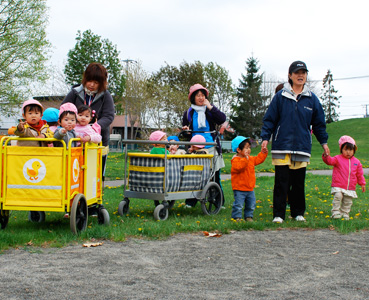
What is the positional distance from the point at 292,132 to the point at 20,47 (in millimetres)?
27016

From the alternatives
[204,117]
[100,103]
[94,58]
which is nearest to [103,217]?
[100,103]

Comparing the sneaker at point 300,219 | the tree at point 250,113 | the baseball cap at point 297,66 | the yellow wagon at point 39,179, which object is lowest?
the sneaker at point 300,219

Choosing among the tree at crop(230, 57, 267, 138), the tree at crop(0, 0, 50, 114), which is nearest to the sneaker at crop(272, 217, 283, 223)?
the tree at crop(0, 0, 50, 114)

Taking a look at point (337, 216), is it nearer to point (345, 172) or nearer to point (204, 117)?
point (345, 172)

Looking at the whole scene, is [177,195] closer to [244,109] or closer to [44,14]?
[44,14]

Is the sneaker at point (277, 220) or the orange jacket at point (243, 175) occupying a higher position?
the orange jacket at point (243, 175)

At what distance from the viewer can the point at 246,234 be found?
5.48 m

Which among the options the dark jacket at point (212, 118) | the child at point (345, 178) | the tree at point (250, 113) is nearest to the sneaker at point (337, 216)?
the child at point (345, 178)

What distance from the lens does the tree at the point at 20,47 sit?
96.6ft

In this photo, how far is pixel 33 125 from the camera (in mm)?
5516

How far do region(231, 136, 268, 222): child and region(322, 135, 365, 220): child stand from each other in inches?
46.9

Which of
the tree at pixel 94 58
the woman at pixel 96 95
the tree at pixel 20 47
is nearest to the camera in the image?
the woman at pixel 96 95

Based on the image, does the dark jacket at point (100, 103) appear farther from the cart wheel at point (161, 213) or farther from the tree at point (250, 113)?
the tree at point (250, 113)

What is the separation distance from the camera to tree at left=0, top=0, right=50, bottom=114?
29.5m
